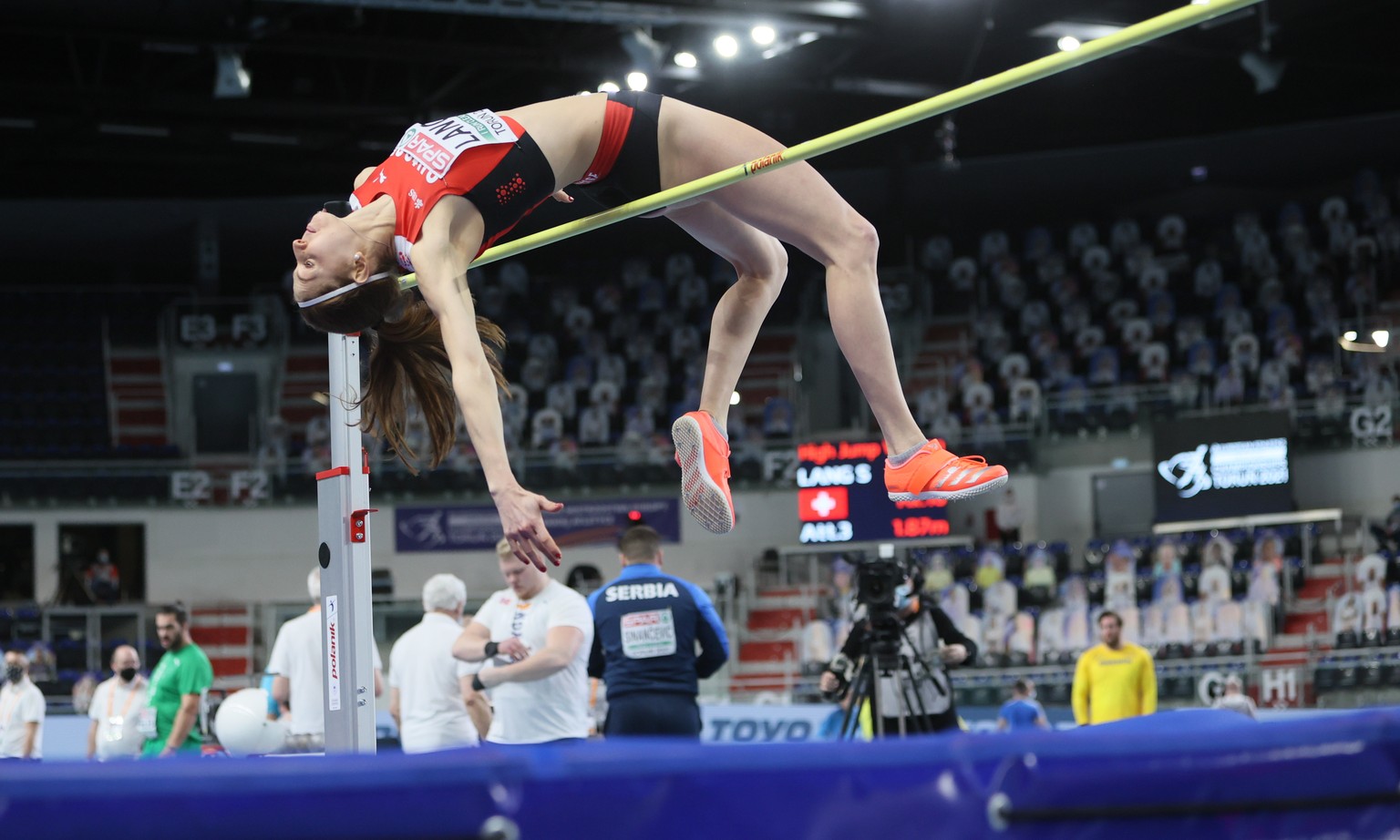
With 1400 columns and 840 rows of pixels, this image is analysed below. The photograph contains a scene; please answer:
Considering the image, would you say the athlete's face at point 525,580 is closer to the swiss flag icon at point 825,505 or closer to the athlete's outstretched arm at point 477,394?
the athlete's outstretched arm at point 477,394

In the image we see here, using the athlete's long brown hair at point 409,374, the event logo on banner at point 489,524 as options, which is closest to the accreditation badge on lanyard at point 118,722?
the athlete's long brown hair at point 409,374

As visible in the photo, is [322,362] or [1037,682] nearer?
[1037,682]

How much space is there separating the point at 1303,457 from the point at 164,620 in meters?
11.7

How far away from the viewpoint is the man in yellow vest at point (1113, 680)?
7.78 m

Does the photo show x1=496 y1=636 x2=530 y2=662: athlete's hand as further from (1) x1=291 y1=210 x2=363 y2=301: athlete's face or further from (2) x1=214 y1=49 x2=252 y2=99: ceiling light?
(2) x1=214 y1=49 x2=252 y2=99: ceiling light

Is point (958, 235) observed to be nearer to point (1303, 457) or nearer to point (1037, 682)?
point (1303, 457)

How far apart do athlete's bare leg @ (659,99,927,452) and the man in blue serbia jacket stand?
1.91 m

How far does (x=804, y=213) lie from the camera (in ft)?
11.8

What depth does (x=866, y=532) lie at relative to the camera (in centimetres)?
1139

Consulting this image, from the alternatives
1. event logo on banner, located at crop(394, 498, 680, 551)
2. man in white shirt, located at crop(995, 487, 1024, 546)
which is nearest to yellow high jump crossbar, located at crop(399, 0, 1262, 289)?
man in white shirt, located at crop(995, 487, 1024, 546)

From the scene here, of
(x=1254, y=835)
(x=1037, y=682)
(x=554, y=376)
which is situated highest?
(x=554, y=376)

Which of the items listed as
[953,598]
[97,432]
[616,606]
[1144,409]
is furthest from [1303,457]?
[97,432]

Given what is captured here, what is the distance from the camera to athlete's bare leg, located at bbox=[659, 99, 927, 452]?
11.8 ft

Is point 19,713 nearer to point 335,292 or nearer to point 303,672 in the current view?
point 303,672
